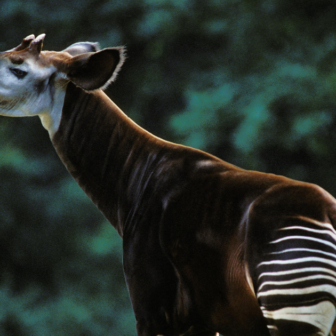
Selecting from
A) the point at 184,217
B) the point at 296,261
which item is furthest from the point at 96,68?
the point at 296,261

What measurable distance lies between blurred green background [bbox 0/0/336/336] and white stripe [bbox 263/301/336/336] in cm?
321

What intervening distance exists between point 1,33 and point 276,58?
2924 mm

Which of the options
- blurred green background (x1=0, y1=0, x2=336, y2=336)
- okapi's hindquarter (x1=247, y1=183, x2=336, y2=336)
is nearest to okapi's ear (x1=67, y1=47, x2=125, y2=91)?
okapi's hindquarter (x1=247, y1=183, x2=336, y2=336)

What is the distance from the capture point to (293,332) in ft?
5.11

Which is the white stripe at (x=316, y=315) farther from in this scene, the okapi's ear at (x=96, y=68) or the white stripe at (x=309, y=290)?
the okapi's ear at (x=96, y=68)

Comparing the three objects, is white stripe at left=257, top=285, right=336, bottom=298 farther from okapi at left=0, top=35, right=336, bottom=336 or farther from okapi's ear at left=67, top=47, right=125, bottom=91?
okapi's ear at left=67, top=47, right=125, bottom=91

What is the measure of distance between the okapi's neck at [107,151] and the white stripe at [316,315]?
86cm

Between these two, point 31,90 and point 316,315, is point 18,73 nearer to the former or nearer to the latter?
point 31,90

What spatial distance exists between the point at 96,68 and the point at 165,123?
114 inches

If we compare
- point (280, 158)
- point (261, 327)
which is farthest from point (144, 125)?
point (261, 327)

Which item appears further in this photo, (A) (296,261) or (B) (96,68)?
(B) (96,68)

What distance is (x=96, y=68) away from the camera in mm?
2207

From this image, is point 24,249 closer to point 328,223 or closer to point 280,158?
point 280,158

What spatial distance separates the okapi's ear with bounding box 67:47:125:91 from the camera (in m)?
2.16
